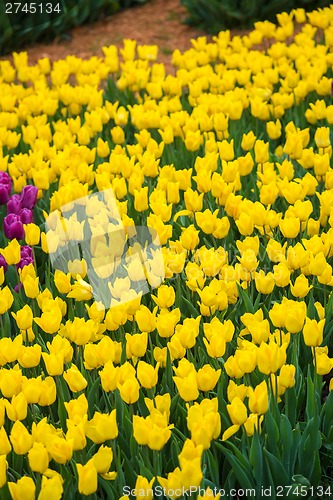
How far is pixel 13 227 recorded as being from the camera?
3.13 m

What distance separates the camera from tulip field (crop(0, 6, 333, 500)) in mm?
1994

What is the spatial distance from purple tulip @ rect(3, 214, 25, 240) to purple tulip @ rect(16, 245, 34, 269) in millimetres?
92

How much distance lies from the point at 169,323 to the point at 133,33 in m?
6.11

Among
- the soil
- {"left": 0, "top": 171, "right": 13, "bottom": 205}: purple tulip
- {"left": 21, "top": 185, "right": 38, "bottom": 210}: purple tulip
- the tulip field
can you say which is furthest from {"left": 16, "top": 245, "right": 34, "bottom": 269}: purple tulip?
the soil

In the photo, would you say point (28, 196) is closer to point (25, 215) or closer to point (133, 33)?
point (25, 215)

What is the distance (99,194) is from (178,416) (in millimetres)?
1469

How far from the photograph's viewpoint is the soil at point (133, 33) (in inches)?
297

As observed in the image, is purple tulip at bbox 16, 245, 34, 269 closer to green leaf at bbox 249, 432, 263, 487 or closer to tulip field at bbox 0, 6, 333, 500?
tulip field at bbox 0, 6, 333, 500

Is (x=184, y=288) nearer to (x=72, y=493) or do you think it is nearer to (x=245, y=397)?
(x=245, y=397)

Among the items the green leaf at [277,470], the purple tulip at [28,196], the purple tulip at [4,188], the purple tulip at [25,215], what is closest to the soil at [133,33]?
the purple tulip at [4,188]

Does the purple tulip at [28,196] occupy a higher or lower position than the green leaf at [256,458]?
higher

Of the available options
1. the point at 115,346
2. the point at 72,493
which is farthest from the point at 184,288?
the point at 72,493

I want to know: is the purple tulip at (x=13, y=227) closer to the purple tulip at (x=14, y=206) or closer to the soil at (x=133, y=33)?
the purple tulip at (x=14, y=206)

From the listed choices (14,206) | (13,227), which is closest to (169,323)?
(13,227)
